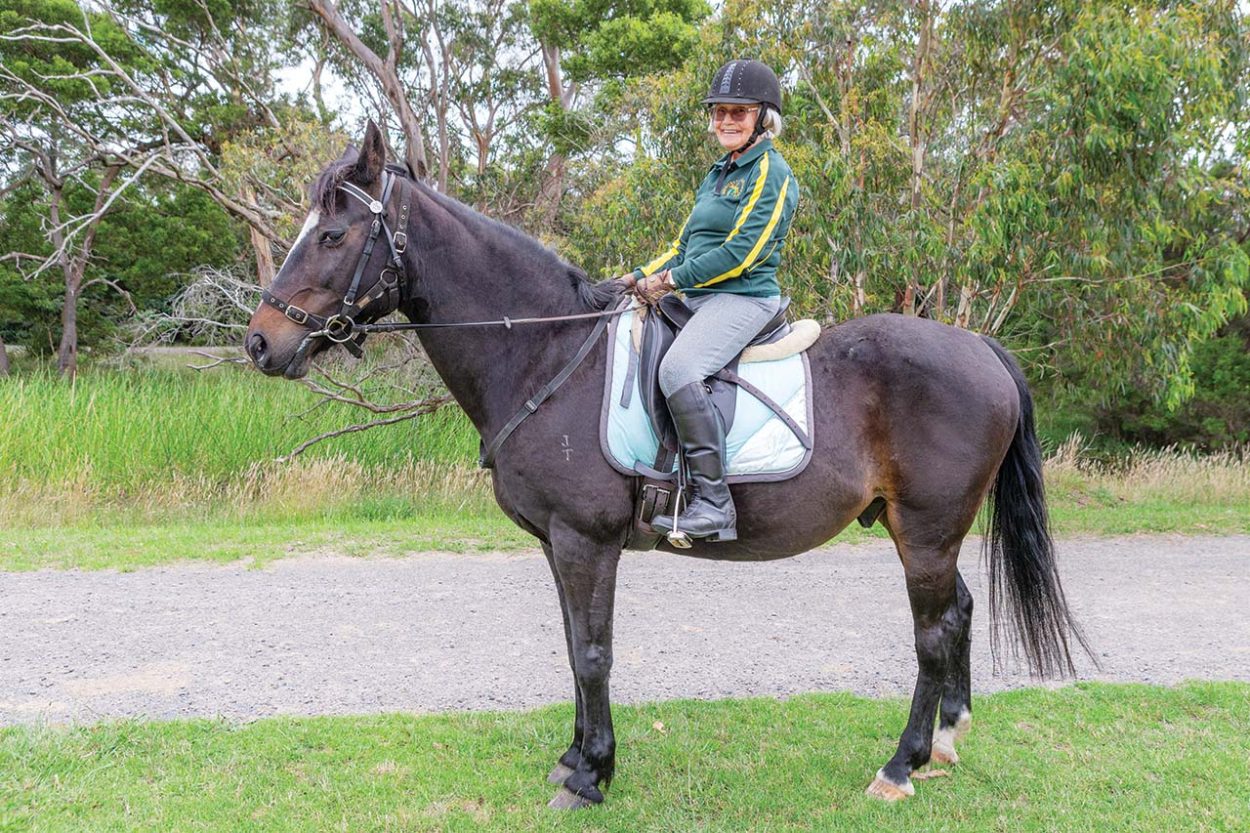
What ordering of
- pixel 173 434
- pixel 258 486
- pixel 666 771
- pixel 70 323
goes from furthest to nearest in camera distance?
pixel 70 323, pixel 173 434, pixel 258 486, pixel 666 771

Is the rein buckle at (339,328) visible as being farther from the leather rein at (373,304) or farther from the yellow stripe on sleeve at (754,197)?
the yellow stripe on sleeve at (754,197)

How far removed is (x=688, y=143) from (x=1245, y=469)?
8234mm

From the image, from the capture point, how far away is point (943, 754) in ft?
11.8

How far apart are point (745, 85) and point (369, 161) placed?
4.80 ft

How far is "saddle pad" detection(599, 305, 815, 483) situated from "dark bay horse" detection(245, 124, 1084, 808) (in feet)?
0.21

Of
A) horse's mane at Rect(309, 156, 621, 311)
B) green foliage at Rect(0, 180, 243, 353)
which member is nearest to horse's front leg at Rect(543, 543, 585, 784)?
horse's mane at Rect(309, 156, 621, 311)

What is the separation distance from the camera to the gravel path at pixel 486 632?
4199 millimetres

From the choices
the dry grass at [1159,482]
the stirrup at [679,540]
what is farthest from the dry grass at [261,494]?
the dry grass at [1159,482]

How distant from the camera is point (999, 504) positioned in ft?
12.3

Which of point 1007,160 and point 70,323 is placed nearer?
point 1007,160

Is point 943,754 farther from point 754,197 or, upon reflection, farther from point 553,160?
point 553,160

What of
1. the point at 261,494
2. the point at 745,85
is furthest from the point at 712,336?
the point at 261,494

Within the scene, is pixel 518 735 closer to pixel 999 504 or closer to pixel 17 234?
pixel 999 504

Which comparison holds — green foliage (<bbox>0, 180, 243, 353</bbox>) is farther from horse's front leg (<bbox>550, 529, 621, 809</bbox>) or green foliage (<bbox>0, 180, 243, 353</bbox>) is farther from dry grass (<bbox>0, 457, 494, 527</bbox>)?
horse's front leg (<bbox>550, 529, 621, 809</bbox>)
